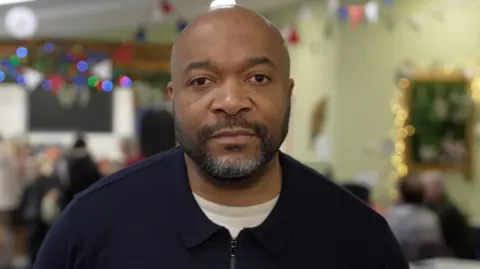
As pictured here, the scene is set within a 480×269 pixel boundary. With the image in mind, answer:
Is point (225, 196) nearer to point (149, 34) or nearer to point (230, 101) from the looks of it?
point (230, 101)

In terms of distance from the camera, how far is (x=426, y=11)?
577 cm

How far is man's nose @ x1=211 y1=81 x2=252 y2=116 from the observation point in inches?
42.7

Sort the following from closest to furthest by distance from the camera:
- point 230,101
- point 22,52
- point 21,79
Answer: point 230,101
point 22,52
point 21,79

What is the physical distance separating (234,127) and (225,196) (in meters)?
0.15

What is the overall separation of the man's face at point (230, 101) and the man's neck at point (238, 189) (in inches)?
1.8

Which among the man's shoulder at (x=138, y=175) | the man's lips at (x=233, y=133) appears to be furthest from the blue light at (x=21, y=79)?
the man's lips at (x=233, y=133)

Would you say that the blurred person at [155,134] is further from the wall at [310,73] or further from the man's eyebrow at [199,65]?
the wall at [310,73]

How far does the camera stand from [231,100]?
1.08 meters

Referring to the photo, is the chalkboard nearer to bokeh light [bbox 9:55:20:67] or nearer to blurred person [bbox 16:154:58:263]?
bokeh light [bbox 9:55:20:67]

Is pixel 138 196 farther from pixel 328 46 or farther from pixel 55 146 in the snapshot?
pixel 55 146

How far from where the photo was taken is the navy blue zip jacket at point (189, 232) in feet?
3.84

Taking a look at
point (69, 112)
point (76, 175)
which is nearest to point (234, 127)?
point (76, 175)

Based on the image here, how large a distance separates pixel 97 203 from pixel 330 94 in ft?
16.8

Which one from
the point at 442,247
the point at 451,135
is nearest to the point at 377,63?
the point at 451,135
